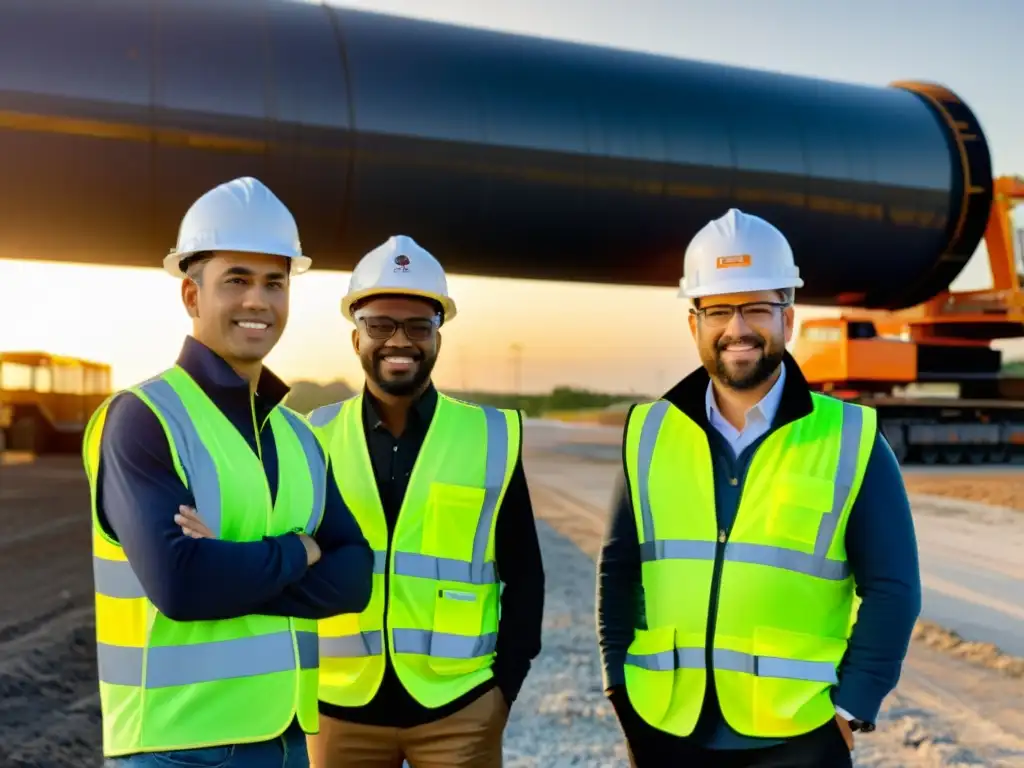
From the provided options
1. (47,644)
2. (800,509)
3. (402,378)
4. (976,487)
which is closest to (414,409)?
(402,378)

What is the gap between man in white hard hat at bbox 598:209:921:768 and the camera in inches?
80.0

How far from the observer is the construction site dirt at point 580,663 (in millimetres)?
4020

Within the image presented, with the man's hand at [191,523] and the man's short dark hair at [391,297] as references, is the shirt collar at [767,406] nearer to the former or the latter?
the man's short dark hair at [391,297]

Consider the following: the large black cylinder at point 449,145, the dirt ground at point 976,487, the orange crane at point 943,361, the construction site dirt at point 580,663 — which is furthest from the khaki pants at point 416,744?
the orange crane at point 943,361

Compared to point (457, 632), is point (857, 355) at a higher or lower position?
higher

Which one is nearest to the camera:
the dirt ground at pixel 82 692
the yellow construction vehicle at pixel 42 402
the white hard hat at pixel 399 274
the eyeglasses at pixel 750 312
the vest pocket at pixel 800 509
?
the vest pocket at pixel 800 509

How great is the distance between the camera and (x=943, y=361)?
16344 mm

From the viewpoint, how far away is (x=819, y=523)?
2.07 metres

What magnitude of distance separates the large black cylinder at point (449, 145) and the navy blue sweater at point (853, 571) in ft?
16.8

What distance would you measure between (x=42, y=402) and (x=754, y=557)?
22.2 meters

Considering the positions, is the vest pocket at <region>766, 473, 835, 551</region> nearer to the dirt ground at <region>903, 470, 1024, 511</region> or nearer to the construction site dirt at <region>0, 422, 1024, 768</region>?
the construction site dirt at <region>0, 422, 1024, 768</region>

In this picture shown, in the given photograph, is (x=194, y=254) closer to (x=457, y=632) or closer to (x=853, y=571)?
(x=457, y=632)

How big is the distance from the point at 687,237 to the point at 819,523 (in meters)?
6.28

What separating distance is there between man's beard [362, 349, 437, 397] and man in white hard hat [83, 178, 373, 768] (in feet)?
1.45
